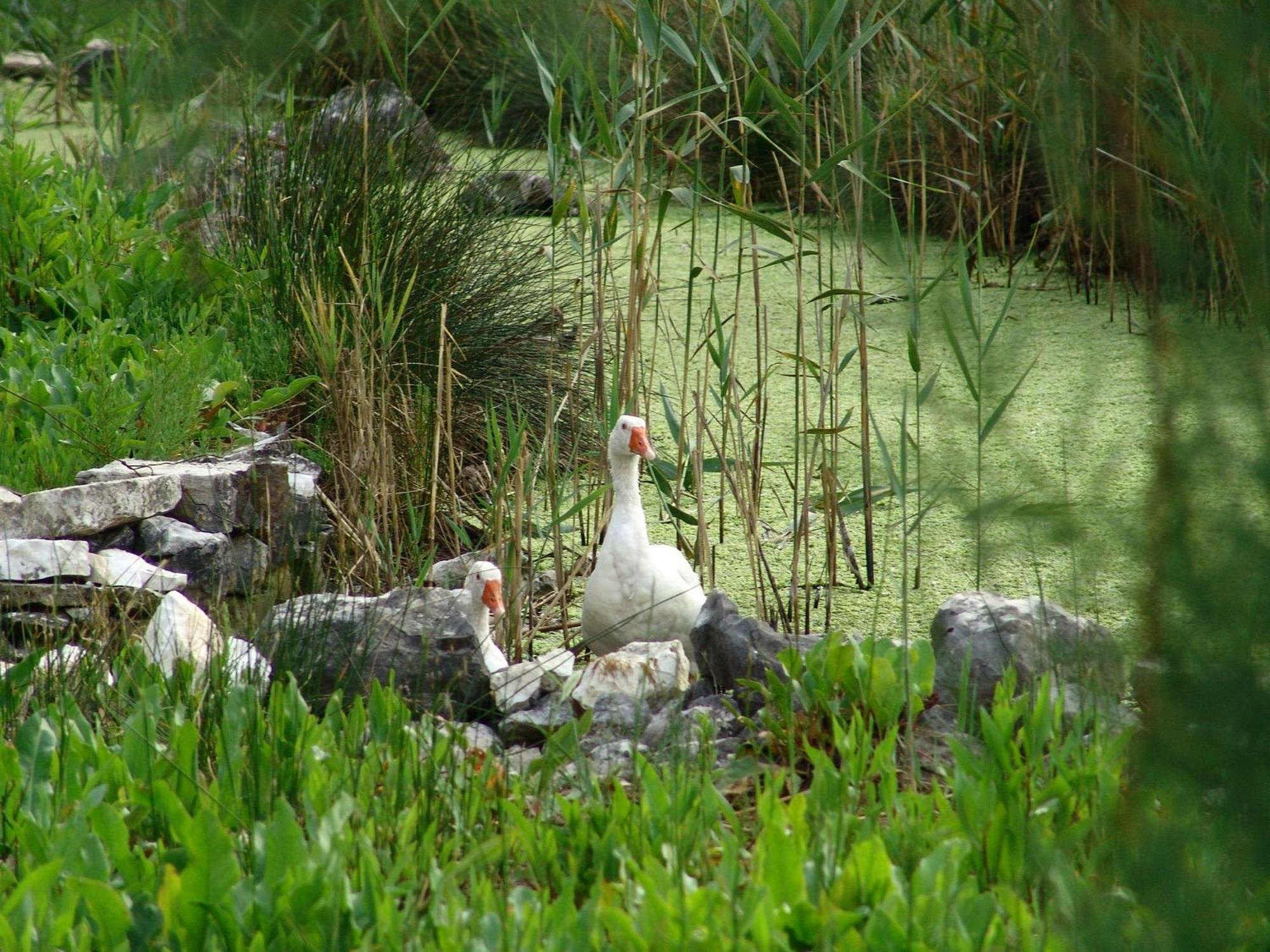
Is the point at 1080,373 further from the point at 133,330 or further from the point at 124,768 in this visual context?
the point at 124,768

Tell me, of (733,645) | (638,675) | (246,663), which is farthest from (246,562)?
(733,645)

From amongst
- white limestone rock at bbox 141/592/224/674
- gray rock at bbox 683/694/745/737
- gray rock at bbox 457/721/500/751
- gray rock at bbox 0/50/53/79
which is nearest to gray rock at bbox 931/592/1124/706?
gray rock at bbox 683/694/745/737

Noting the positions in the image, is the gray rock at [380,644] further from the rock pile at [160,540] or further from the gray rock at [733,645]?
the gray rock at [733,645]

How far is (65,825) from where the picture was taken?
1.45m

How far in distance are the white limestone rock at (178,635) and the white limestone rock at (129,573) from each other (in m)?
0.17

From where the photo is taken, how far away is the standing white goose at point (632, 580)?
256 centimetres

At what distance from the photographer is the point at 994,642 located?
215 cm

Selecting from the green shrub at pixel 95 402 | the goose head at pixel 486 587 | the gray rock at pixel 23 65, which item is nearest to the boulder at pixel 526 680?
the goose head at pixel 486 587

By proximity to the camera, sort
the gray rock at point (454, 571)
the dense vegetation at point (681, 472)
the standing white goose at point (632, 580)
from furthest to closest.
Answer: the gray rock at point (454, 571) < the standing white goose at point (632, 580) < the dense vegetation at point (681, 472)

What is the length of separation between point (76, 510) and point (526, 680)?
2.99 ft

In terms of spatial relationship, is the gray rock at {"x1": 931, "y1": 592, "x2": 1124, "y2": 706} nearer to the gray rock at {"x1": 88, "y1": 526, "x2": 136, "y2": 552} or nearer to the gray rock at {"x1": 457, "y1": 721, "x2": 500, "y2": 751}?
the gray rock at {"x1": 457, "y1": 721, "x2": 500, "y2": 751}

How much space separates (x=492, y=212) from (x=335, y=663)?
1832 mm

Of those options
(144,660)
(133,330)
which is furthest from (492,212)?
(144,660)

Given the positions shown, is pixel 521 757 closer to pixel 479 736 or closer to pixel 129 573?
Result: pixel 479 736
